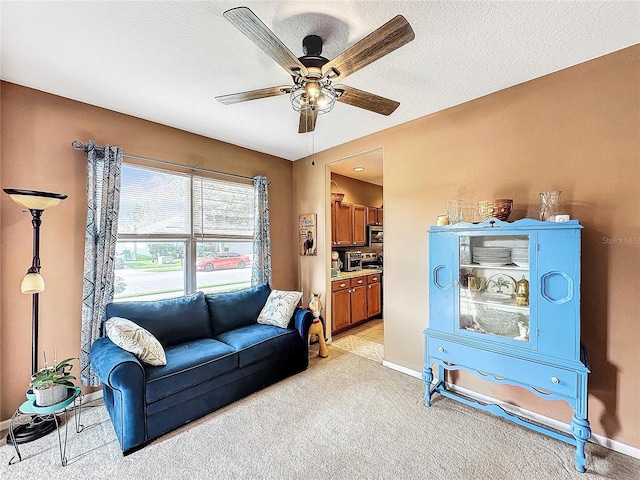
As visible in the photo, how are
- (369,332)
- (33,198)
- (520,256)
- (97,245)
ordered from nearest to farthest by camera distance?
(33,198)
(520,256)
(97,245)
(369,332)

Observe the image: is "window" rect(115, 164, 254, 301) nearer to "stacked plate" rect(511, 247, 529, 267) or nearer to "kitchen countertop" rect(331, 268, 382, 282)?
"kitchen countertop" rect(331, 268, 382, 282)

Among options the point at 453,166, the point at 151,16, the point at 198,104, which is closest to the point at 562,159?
the point at 453,166

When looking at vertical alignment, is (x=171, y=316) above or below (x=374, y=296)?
above

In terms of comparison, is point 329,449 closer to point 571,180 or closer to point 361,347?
point 361,347

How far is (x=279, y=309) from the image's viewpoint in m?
3.19

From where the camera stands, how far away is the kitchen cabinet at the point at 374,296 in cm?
492

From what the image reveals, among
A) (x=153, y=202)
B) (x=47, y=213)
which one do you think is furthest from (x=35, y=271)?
(x=153, y=202)

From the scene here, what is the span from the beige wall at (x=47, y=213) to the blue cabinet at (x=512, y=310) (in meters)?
3.19

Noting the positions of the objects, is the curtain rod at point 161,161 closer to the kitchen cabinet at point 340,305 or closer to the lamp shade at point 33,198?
the lamp shade at point 33,198

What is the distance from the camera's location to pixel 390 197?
10.5ft

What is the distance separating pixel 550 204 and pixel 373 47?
5.52 feet

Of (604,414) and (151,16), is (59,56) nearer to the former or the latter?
(151,16)

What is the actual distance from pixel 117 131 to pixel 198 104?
2.92ft

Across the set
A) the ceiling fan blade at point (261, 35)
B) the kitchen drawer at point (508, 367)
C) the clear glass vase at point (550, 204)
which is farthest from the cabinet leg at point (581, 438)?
the ceiling fan blade at point (261, 35)
